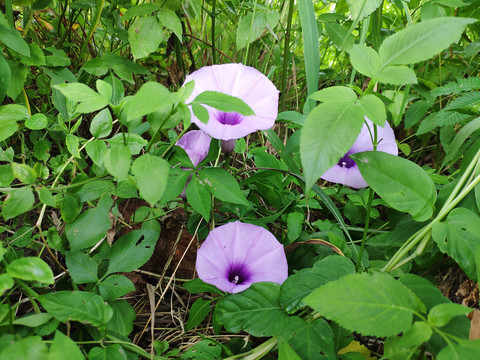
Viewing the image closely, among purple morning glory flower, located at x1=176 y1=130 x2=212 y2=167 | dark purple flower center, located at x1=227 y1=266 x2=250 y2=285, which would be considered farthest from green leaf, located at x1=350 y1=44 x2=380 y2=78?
dark purple flower center, located at x1=227 y1=266 x2=250 y2=285

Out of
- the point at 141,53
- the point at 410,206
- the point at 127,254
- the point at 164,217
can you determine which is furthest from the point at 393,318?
the point at 141,53

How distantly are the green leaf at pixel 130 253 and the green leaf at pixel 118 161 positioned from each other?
226mm

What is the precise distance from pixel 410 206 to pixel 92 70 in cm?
90

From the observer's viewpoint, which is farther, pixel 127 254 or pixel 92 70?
pixel 92 70

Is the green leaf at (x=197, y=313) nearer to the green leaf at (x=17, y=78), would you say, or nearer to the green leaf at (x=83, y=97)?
the green leaf at (x=83, y=97)

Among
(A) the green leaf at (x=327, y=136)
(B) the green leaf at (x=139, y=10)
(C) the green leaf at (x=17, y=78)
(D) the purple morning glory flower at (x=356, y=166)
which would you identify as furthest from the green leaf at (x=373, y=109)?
(C) the green leaf at (x=17, y=78)

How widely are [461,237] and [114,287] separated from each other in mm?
622

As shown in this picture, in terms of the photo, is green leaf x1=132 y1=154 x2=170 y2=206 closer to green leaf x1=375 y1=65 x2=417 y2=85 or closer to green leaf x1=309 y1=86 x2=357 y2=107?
green leaf x1=309 y1=86 x2=357 y2=107

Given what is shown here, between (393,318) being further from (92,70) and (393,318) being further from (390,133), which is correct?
(92,70)

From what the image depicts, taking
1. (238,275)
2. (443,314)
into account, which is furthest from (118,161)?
(443,314)

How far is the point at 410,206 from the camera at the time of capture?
0.73 metres

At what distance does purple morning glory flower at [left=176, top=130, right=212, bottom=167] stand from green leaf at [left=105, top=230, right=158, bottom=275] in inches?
7.6

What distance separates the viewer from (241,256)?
901 mm

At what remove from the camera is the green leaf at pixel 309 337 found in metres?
0.66
